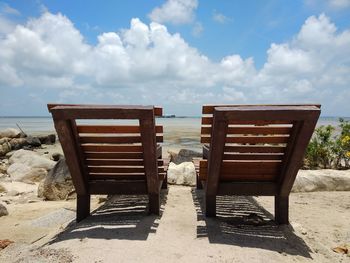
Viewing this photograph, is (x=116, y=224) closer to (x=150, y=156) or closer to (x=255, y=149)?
(x=150, y=156)

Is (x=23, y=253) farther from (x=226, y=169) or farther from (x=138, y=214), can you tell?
(x=226, y=169)

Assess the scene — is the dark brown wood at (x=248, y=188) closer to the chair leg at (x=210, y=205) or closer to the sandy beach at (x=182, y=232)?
the chair leg at (x=210, y=205)

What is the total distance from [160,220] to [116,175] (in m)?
0.90

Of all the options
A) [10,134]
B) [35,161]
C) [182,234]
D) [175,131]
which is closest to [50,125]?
[175,131]

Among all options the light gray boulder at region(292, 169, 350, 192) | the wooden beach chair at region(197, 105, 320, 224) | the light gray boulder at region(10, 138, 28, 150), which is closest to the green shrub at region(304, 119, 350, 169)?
the light gray boulder at region(292, 169, 350, 192)

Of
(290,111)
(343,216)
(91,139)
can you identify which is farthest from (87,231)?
(343,216)

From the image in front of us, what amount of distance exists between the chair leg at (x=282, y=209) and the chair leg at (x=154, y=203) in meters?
1.69

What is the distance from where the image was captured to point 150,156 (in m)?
4.94

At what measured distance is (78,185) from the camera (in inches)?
211

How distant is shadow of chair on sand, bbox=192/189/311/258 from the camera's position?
450cm

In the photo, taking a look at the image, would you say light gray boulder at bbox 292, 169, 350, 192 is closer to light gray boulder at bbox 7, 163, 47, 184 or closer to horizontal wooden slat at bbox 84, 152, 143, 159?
horizontal wooden slat at bbox 84, 152, 143, 159

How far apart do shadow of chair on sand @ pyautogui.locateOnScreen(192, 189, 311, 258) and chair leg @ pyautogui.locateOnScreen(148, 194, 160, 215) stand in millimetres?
622

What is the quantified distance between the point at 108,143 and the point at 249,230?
2.21 m

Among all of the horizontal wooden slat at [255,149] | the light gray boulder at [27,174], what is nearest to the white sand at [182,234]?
the horizontal wooden slat at [255,149]
